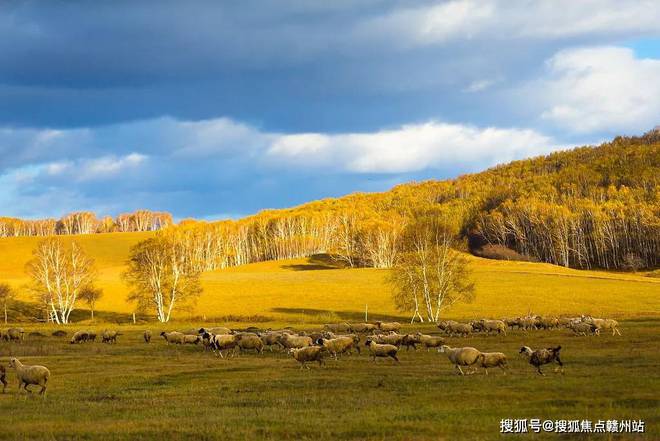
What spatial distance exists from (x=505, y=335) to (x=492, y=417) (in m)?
31.6

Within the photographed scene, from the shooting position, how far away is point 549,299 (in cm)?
8581

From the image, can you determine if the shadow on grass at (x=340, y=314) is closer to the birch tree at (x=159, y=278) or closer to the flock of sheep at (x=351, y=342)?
the birch tree at (x=159, y=278)

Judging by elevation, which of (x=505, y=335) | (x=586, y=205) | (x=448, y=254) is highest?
(x=586, y=205)

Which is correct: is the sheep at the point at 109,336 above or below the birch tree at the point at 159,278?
below

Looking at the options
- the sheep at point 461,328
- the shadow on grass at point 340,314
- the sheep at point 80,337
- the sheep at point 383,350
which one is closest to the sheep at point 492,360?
the sheep at point 383,350

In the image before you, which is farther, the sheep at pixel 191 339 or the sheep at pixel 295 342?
the sheep at pixel 191 339

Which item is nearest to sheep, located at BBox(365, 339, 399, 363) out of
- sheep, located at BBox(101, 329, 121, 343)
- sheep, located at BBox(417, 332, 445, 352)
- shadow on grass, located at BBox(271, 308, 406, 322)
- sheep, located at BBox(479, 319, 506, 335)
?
sheep, located at BBox(417, 332, 445, 352)

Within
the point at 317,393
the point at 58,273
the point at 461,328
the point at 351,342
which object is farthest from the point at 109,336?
the point at 58,273

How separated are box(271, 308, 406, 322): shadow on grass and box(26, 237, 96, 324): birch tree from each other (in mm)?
27705

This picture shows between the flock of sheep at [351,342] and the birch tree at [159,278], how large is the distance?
22166mm

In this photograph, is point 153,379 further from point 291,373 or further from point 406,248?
point 406,248

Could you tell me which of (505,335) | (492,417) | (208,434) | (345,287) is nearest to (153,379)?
(208,434)

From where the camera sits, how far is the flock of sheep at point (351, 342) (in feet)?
89.4

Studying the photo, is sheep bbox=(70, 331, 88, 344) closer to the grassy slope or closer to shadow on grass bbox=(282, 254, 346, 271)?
the grassy slope
